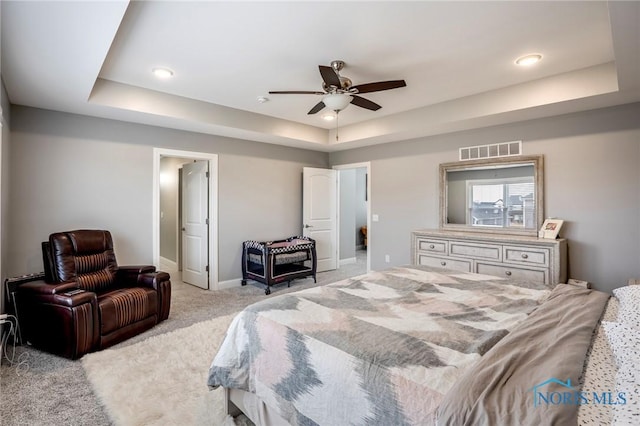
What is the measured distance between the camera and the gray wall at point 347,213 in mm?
6898

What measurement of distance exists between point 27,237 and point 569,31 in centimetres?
548

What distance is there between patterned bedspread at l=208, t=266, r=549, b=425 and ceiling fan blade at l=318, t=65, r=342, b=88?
5.65 ft

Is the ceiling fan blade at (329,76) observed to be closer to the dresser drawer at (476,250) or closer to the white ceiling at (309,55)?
the white ceiling at (309,55)

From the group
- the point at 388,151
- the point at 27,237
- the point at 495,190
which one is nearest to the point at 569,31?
the point at 495,190

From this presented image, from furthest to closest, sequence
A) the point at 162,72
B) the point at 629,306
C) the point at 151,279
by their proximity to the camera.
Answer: the point at 151,279 → the point at 162,72 → the point at 629,306

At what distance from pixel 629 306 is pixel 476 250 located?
238cm

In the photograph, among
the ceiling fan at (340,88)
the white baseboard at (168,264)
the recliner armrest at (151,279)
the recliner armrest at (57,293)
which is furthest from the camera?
the white baseboard at (168,264)

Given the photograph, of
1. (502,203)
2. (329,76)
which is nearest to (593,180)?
(502,203)

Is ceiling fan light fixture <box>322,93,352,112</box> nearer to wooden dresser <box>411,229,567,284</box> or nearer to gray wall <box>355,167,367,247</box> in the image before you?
wooden dresser <box>411,229,567,284</box>

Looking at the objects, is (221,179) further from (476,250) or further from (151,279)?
(476,250)

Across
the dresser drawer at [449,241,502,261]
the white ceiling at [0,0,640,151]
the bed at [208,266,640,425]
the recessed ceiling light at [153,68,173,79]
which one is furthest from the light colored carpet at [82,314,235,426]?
the dresser drawer at [449,241,502,261]

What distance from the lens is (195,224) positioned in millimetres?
5188

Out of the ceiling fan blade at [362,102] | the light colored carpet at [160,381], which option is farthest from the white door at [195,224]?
the ceiling fan blade at [362,102]

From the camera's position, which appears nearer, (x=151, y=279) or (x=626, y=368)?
(x=626, y=368)
